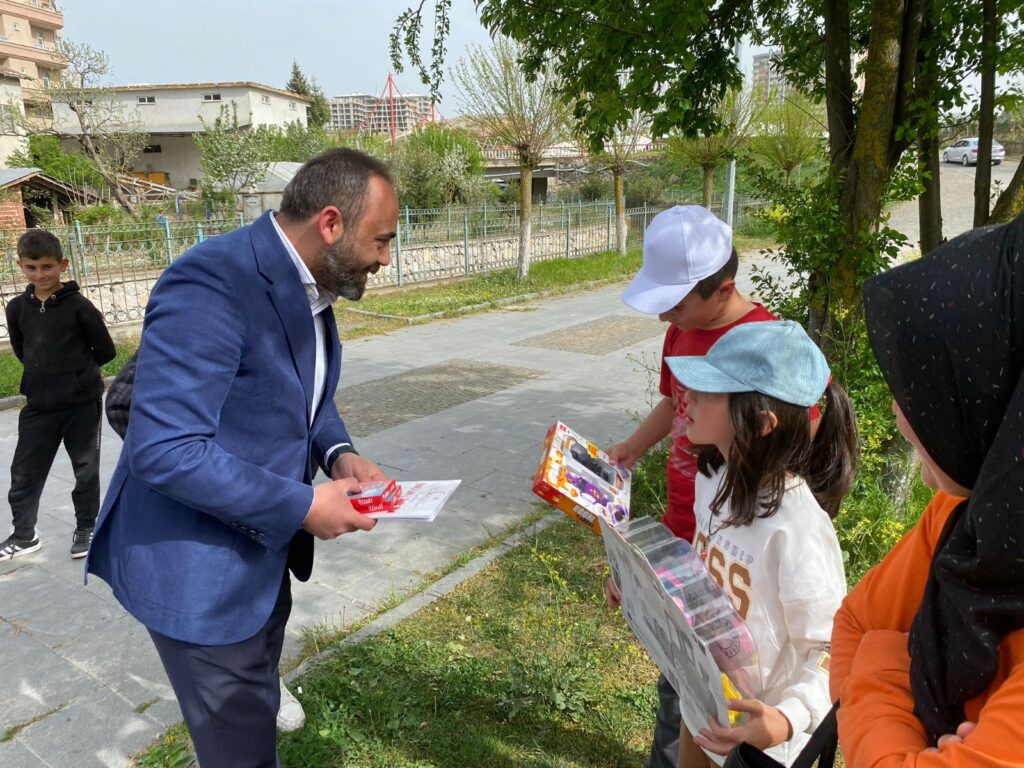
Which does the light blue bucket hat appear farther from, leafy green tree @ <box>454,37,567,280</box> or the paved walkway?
leafy green tree @ <box>454,37,567,280</box>

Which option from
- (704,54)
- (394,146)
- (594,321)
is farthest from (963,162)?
(704,54)

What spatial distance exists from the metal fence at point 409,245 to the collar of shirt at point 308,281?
666 cm

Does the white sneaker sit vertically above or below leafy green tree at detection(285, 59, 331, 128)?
below

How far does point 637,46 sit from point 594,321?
8401mm

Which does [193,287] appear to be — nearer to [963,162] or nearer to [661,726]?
Result: [661,726]

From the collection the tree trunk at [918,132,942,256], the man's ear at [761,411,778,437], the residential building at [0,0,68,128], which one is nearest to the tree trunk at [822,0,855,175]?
the tree trunk at [918,132,942,256]

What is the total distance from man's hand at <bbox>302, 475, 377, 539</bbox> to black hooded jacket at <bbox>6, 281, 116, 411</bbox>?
9.87 feet

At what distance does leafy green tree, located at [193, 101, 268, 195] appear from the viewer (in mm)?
24016

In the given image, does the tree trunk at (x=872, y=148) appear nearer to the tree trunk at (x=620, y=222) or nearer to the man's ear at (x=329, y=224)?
the man's ear at (x=329, y=224)

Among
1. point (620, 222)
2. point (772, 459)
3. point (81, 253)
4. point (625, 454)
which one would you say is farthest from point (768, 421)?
point (620, 222)

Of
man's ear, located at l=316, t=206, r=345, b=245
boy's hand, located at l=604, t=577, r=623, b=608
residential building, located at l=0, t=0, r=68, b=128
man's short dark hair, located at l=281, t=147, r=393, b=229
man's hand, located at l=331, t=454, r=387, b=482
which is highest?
residential building, located at l=0, t=0, r=68, b=128

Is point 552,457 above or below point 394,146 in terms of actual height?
below

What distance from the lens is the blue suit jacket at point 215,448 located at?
1.52 meters

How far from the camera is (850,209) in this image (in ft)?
11.8
